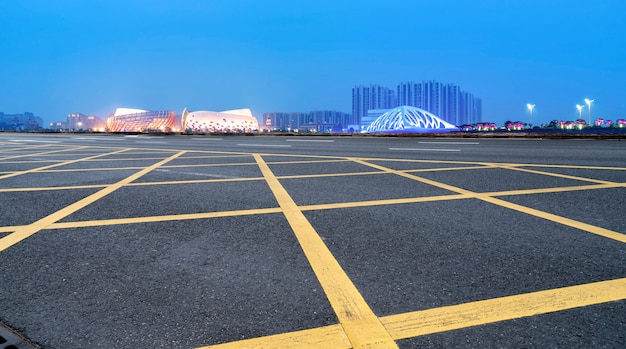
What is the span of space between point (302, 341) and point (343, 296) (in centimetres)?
45

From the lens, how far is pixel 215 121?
378ft

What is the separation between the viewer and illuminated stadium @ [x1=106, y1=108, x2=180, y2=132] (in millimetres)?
111875

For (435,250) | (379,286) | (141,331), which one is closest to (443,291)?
(379,286)

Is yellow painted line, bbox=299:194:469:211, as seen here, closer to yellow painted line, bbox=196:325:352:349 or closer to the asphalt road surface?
the asphalt road surface

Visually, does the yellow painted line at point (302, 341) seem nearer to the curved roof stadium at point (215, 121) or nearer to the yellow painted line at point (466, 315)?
the yellow painted line at point (466, 315)

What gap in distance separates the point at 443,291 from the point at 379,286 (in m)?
0.34

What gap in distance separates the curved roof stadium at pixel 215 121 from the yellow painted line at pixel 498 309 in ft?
375

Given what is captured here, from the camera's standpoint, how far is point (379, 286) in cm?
212

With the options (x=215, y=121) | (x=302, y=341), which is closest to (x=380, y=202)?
(x=302, y=341)

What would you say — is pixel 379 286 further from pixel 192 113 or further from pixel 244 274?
pixel 192 113

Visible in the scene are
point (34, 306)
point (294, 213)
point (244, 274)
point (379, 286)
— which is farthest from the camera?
point (294, 213)

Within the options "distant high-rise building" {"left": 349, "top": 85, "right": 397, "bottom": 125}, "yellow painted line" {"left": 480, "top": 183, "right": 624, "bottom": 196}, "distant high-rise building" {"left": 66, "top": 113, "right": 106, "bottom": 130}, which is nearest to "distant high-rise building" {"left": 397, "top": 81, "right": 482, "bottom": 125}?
"distant high-rise building" {"left": 349, "top": 85, "right": 397, "bottom": 125}

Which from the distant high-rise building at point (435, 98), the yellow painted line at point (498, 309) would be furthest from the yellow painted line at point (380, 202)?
the distant high-rise building at point (435, 98)

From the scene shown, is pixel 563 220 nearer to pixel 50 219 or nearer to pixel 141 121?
pixel 50 219
